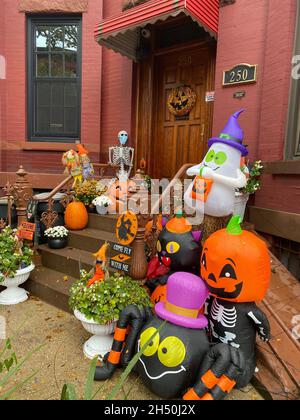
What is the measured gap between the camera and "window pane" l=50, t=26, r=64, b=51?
7484mm

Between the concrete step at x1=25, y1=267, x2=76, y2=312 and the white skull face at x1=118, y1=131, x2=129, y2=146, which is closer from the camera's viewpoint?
the concrete step at x1=25, y1=267, x2=76, y2=312

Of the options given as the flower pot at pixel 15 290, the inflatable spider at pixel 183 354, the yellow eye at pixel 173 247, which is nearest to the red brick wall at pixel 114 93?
the flower pot at pixel 15 290

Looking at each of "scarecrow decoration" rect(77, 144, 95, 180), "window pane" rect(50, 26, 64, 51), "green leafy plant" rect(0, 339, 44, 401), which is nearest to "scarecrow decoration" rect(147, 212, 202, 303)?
"green leafy plant" rect(0, 339, 44, 401)

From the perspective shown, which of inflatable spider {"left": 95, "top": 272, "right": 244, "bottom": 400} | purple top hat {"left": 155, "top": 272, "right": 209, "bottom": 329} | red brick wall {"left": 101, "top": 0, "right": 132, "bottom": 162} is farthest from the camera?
red brick wall {"left": 101, "top": 0, "right": 132, "bottom": 162}

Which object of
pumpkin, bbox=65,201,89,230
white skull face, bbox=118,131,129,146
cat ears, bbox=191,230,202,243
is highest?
white skull face, bbox=118,131,129,146

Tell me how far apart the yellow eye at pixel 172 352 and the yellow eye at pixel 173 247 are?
88cm

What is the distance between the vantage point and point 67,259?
460 cm

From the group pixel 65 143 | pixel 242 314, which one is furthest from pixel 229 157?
pixel 65 143

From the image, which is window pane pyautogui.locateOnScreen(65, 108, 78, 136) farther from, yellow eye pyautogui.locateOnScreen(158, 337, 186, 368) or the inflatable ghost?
yellow eye pyautogui.locateOnScreen(158, 337, 186, 368)

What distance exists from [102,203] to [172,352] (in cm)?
330

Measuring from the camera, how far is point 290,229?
4359mm

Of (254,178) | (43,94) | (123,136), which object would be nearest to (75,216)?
(123,136)
